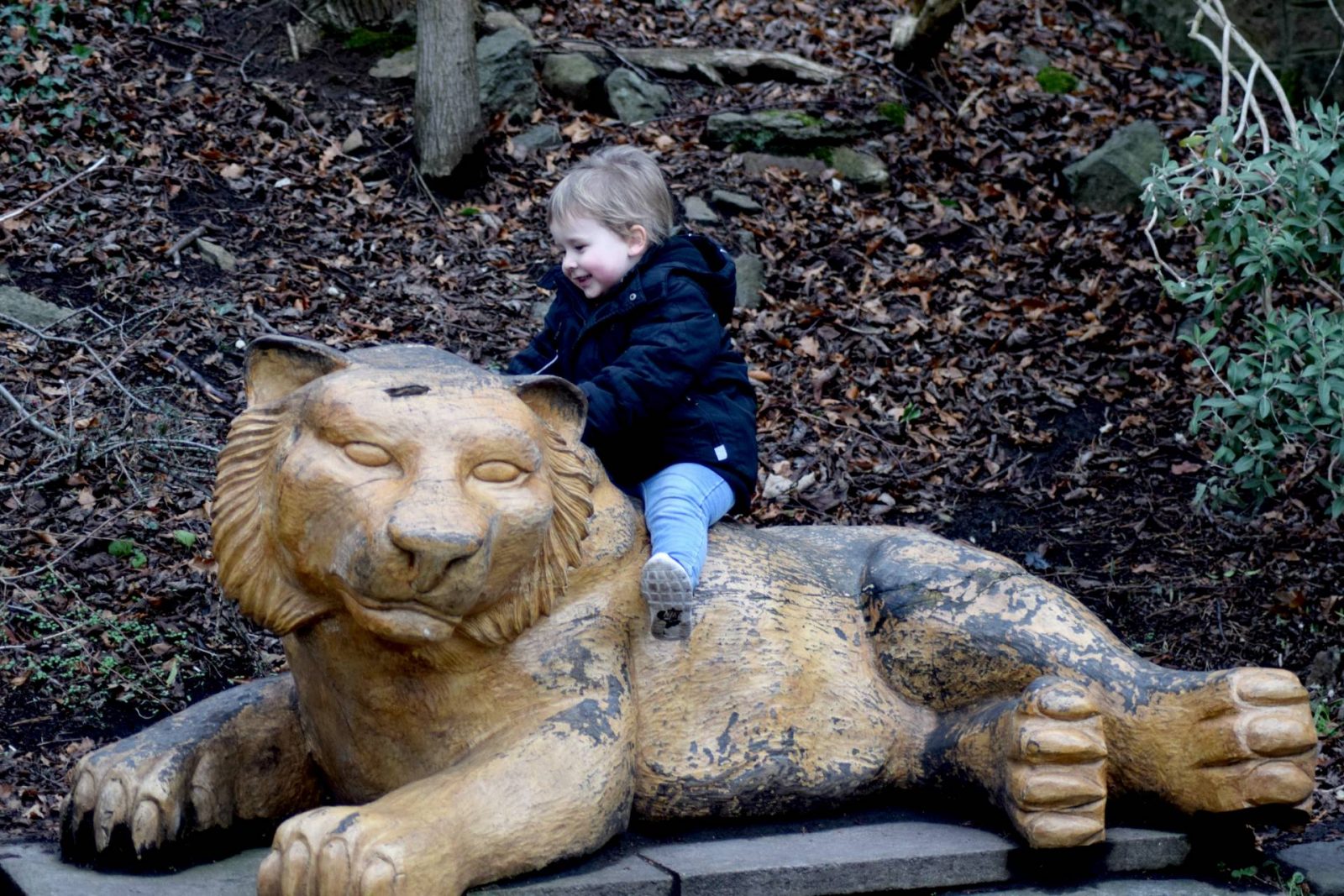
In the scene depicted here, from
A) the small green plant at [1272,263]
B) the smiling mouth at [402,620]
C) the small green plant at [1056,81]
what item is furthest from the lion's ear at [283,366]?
the small green plant at [1056,81]

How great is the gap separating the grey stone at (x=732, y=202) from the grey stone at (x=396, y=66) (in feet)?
6.72

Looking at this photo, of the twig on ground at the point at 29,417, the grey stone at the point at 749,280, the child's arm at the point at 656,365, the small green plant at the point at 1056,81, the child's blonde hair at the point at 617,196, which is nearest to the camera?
the child's arm at the point at 656,365

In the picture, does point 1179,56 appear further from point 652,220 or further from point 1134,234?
point 652,220

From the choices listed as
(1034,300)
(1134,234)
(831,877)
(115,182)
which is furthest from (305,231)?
(831,877)

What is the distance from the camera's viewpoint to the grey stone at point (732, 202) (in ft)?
28.8

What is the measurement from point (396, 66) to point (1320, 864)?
285 inches

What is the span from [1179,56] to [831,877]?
921 centimetres

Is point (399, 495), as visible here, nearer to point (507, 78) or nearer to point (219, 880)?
point (219, 880)

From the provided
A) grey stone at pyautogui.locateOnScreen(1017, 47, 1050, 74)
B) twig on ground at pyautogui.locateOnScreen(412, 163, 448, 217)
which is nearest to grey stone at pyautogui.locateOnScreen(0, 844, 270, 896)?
twig on ground at pyautogui.locateOnScreen(412, 163, 448, 217)

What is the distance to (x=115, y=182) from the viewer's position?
7746 mm

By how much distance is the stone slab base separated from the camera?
3.19 metres

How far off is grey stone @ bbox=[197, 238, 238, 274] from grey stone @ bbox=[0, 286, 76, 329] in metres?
0.84

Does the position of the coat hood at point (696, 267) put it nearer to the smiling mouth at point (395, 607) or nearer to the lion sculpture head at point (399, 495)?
the lion sculpture head at point (399, 495)

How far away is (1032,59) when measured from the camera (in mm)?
10680
